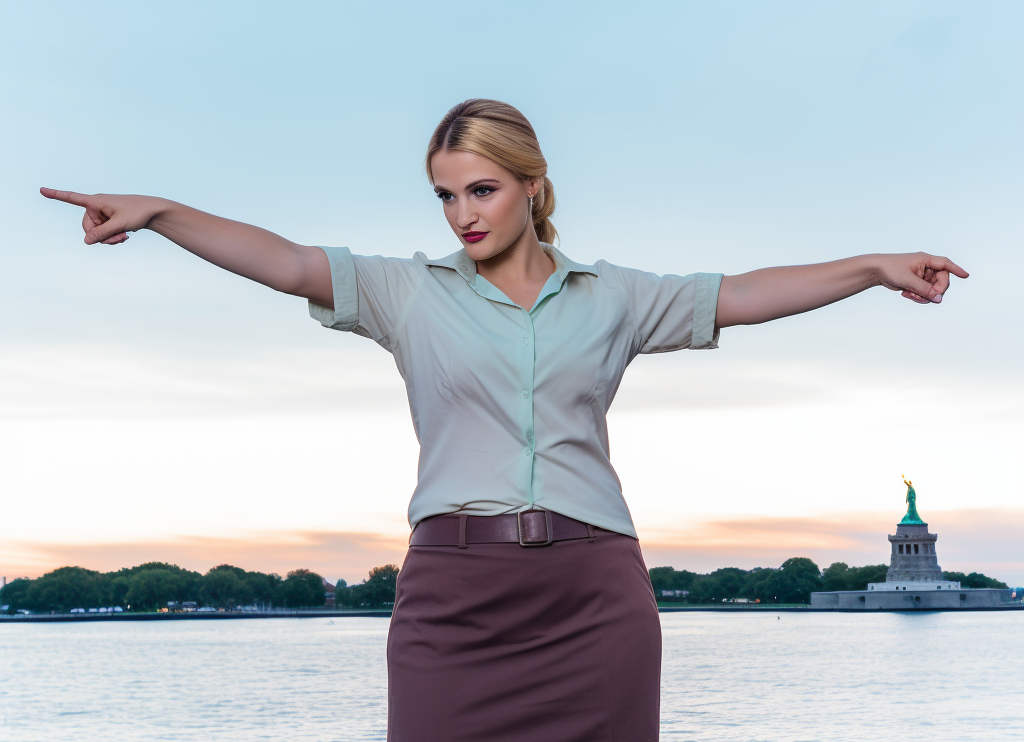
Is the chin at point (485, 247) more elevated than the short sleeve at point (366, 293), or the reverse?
the chin at point (485, 247)

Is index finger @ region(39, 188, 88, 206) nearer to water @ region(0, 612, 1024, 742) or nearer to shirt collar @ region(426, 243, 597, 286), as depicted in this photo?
shirt collar @ region(426, 243, 597, 286)

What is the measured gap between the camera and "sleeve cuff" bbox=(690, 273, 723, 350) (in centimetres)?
292

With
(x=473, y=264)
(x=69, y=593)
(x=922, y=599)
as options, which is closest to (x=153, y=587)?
(x=69, y=593)

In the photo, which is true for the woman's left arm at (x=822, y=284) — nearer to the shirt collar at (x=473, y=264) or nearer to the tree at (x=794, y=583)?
the shirt collar at (x=473, y=264)

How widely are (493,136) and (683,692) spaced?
38606 millimetres

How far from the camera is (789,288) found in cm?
291

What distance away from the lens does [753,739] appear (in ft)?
86.2

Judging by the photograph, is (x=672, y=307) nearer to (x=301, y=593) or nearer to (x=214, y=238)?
(x=214, y=238)

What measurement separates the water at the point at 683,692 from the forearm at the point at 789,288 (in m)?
25.4

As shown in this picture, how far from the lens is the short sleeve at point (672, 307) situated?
290cm

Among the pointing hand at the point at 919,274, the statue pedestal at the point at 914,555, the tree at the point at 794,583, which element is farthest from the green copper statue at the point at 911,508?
the pointing hand at the point at 919,274

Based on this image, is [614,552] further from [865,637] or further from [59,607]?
[59,607]

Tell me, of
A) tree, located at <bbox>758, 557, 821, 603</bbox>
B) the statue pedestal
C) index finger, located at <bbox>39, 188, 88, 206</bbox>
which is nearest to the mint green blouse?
index finger, located at <bbox>39, 188, 88, 206</bbox>

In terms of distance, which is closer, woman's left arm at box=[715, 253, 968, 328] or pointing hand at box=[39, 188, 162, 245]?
pointing hand at box=[39, 188, 162, 245]
